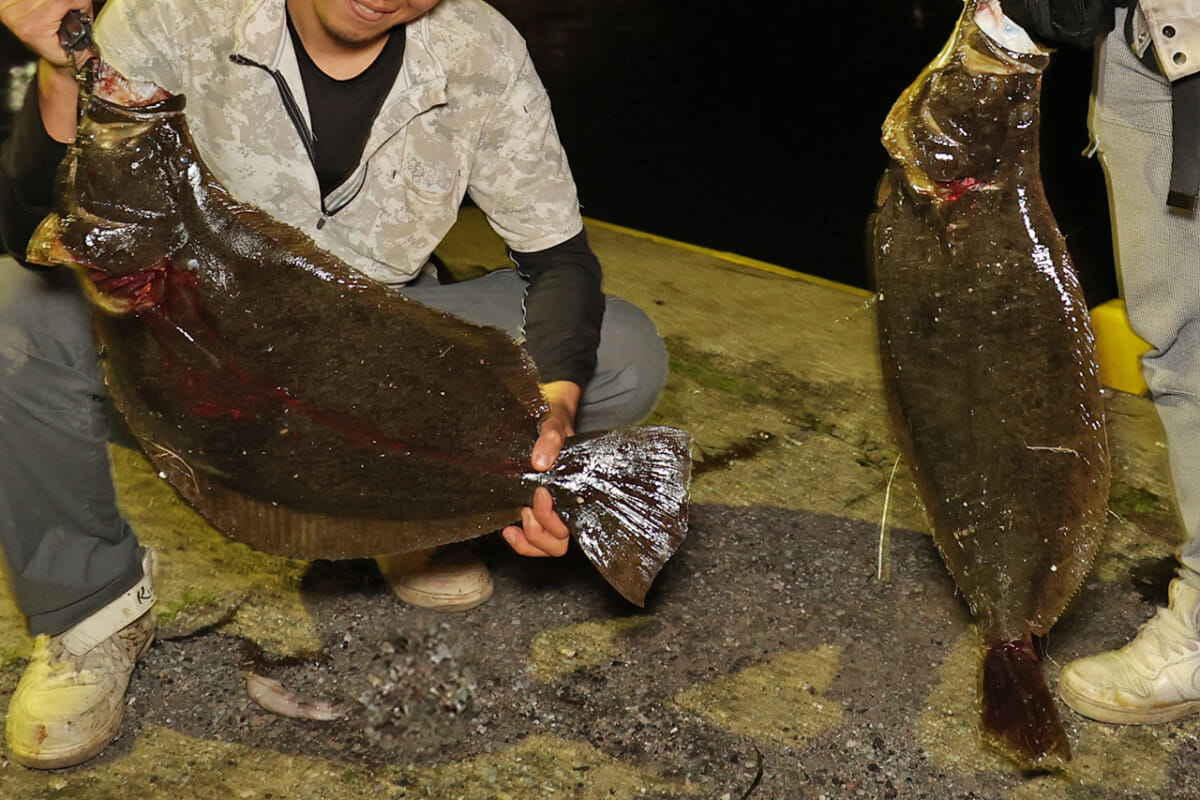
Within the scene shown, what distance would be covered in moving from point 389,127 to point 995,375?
4.80 ft

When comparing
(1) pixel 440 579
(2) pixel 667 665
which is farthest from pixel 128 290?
(2) pixel 667 665

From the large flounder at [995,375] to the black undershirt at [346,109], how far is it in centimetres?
120

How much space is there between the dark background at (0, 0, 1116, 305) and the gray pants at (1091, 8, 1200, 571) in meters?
3.91

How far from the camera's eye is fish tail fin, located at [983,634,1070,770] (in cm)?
221

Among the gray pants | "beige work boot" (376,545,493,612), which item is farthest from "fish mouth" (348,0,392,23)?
the gray pants

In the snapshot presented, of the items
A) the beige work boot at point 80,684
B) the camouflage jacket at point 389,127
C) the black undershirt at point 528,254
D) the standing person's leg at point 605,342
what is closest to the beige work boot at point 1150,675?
the standing person's leg at point 605,342

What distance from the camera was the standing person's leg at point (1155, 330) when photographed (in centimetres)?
253

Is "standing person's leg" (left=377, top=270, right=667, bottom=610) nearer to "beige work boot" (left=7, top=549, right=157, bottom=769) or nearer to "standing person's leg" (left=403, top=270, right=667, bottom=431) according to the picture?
"standing person's leg" (left=403, top=270, right=667, bottom=431)

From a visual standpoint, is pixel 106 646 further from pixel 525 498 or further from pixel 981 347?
pixel 981 347

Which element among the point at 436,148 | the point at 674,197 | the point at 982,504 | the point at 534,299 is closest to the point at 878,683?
the point at 982,504

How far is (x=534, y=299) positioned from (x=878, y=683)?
125cm

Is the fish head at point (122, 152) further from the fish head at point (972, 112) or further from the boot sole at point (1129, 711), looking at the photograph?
the boot sole at point (1129, 711)

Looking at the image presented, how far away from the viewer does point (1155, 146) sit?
252 centimetres

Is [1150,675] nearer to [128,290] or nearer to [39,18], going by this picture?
[128,290]
